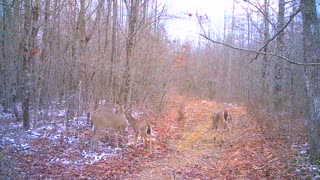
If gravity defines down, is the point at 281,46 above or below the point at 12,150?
above

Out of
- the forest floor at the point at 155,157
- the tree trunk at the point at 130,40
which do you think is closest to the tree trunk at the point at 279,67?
the forest floor at the point at 155,157

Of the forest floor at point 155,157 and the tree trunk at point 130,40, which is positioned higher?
the tree trunk at point 130,40

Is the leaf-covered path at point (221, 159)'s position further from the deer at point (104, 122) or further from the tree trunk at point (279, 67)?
the tree trunk at point (279, 67)

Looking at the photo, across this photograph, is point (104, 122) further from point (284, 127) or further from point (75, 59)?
point (284, 127)

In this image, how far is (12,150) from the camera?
32.0 feet

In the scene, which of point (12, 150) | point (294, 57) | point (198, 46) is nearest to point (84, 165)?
point (12, 150)

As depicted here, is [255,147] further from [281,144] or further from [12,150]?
[12,150]

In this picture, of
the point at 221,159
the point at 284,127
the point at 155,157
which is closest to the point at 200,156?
the point at 221,159

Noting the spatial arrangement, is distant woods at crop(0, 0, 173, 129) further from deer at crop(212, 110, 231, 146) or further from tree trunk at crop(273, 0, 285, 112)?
tree trunk at crop(273, 0, 285, 112)

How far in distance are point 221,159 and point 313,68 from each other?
12.4 feet

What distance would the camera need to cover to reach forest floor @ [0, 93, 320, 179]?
8.22 meters

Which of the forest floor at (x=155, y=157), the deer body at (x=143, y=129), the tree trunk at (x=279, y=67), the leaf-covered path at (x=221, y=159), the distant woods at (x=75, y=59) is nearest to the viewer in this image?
the forest floor at (x=155, y=157)

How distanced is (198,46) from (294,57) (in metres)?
34.0

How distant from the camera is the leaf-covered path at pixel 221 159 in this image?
28.0 feet
